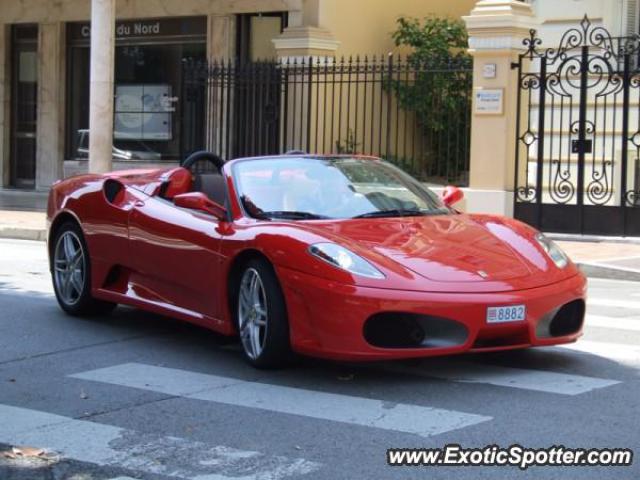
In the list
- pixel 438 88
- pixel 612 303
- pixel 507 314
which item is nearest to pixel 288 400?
pixel 507 314

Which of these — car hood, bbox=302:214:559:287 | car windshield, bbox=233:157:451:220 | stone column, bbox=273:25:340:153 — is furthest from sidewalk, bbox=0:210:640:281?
car hood, bbox=302:214:559:287

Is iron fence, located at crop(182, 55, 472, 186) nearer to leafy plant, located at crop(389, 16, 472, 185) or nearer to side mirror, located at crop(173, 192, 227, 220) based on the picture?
leafy plant, located at crop(389, 16, 472, 185)

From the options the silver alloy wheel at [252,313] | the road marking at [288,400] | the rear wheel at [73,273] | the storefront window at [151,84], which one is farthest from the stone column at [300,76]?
the road marking at [288,400]

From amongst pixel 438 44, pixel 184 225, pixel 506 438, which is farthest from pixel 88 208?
pixel 438 44

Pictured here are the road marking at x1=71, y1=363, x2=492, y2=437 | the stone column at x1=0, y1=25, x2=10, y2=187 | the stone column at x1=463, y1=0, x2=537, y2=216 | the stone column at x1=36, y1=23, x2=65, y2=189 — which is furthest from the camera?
the stone column at x1=0, y1=25, x2=10, y2=187

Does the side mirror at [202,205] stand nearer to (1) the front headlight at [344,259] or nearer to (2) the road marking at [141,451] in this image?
(1) the front headlight at [344,259]

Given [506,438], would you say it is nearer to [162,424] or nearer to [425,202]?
[162,424]

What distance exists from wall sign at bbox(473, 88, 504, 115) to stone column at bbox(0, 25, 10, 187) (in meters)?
13.0

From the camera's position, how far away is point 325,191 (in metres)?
7.60

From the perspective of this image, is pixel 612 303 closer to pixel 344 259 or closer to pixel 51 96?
pixel 344 259

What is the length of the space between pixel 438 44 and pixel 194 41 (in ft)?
16.7


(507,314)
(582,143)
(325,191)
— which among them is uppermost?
(582,143)

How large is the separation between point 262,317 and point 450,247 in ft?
4.10

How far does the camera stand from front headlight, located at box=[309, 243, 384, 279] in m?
6.39
